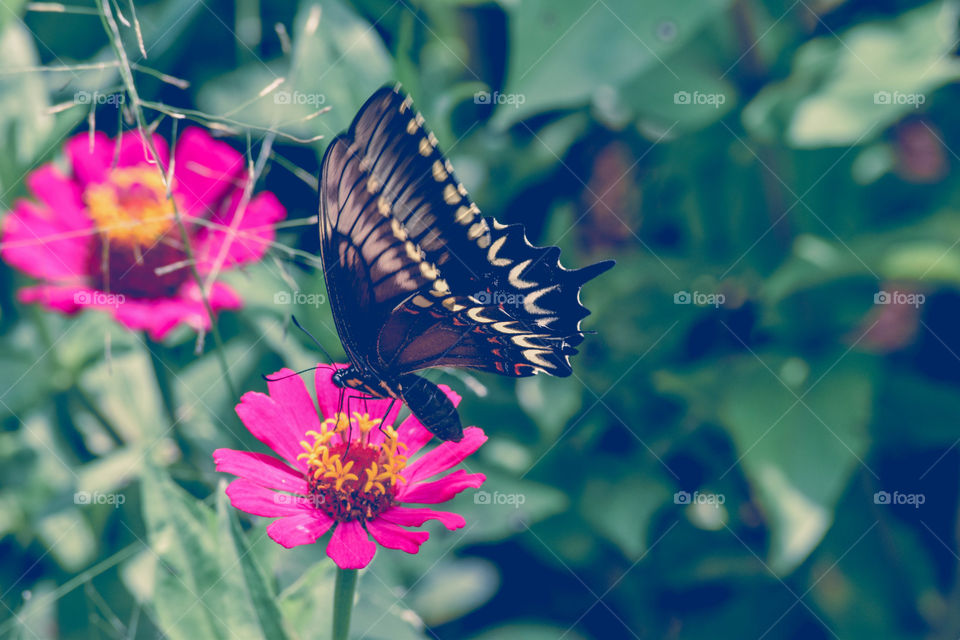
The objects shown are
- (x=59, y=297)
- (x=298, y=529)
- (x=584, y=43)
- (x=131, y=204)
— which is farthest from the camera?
(x=131, y=204)

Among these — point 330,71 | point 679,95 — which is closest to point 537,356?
point 330,71

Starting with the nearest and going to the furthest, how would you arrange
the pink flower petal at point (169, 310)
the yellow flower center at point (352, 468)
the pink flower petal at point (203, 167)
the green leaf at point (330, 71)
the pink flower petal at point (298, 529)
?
the pink flower petal at point (298, 529), the yellow flower center at point (352, 468), the pink flower petal at point (169, 310), the green leaf at point (330, 71), the pink flower petal at point (203, 167)

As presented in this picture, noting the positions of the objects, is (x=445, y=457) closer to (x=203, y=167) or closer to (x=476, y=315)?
(x=476, y=315)

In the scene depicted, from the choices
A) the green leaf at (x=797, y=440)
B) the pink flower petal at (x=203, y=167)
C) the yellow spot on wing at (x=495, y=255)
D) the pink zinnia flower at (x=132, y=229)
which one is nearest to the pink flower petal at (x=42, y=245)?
the pink zinnia flower at (x=132, y=229)

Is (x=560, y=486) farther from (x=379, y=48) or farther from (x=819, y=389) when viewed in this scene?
(x=379, y=48)

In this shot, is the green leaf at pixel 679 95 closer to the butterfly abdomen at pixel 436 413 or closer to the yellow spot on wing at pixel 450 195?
the yellow spot on wing at pixel 450 195
